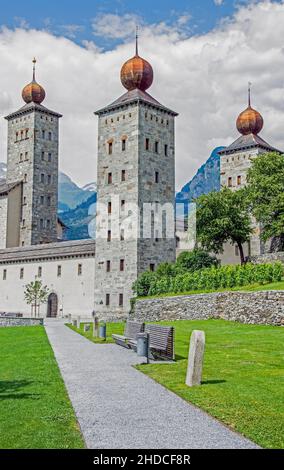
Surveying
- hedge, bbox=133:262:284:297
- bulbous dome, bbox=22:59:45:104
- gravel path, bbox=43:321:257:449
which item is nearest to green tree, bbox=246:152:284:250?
hedge, bbox=133:262:284:297

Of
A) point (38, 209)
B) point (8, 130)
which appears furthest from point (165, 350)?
point (8, 130)

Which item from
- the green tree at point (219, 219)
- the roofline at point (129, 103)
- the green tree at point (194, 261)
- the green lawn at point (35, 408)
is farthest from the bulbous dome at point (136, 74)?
the green lawn at point (35, 408)

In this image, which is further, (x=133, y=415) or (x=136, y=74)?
(x=136, y=74)

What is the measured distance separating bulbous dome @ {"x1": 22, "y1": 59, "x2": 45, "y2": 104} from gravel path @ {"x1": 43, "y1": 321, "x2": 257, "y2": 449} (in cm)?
6213

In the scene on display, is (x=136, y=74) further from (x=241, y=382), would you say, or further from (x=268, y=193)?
(x=241, y=382)

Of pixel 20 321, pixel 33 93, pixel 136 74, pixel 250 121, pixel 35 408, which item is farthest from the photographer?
pixel 33 93

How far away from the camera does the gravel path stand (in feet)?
26.7

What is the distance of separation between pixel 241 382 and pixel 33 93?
65669 mm

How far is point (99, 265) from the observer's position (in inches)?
2073

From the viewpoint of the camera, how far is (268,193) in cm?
5078

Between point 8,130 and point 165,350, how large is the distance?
63.2m

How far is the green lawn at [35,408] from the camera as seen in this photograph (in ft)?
27.2

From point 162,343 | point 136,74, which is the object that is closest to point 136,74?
point 136,74

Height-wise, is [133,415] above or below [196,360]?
below
